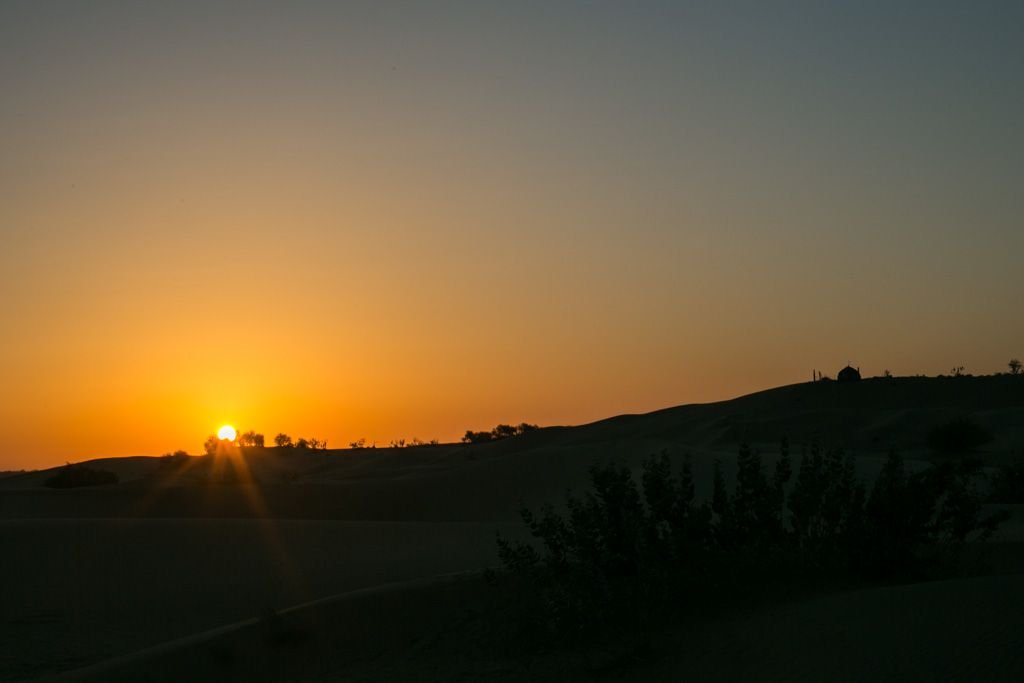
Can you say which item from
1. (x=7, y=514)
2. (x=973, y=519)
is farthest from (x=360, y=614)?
(x=7, y=514)

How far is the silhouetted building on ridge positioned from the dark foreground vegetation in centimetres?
5624

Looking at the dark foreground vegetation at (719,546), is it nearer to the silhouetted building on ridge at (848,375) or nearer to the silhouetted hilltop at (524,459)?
the silhouetted hilltop at (524,459)

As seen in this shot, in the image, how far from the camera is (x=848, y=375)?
2586 inches

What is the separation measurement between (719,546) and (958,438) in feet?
112

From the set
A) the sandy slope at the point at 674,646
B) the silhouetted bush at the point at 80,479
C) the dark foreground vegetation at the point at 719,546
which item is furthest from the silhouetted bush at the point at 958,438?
the sandy slope at the point at 674,646

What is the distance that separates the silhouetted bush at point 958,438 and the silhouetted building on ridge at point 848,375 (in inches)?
896

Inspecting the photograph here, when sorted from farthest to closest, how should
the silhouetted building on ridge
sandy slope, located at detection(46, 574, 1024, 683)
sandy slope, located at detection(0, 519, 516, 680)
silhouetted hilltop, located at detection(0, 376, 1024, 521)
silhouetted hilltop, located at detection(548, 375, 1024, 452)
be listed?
1. the silhouetted building on ridge
2. silhouetted hilltop, located at detection(548, 375, 1024, 452)
3. silhouetted hilltop, located at detection(0, 376, 1024, 521)
4. sandy slope, located at detection(0, 519, 516, 680)
5. sandy slope, located at detection(46, 574, 1024, 683)

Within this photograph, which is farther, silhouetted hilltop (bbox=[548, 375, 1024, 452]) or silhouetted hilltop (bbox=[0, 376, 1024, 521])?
→ silhouetted hilltop (bbox=[548, 375, 1024, 452])

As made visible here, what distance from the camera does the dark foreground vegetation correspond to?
9.22 meters

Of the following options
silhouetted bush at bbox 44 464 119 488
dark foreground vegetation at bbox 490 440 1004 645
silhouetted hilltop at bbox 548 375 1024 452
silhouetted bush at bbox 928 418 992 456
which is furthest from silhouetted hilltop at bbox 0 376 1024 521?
dark foreground vegetation at bbox 490 440 1004 645

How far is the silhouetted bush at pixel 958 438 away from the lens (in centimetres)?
4103

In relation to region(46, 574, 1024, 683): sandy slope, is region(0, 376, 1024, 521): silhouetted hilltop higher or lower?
higher

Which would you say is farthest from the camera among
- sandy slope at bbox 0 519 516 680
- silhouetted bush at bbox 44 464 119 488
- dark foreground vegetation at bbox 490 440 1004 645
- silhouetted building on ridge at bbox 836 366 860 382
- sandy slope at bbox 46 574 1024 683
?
silhouetted building on ridge at bbox 836 366 860 382

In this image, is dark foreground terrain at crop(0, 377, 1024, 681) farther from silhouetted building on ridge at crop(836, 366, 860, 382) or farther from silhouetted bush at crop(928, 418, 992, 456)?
silhouetted building on ridge at crop(836, 366, 860, 382)
